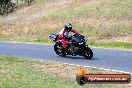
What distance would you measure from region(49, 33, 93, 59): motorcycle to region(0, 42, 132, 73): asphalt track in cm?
26

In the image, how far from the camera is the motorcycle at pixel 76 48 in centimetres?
1982

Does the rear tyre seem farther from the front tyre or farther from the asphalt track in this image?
the front tyre

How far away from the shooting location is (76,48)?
20.3 metres

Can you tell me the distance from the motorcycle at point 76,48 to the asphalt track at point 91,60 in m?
0.26

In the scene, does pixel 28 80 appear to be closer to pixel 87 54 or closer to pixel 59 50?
pixel 87 54

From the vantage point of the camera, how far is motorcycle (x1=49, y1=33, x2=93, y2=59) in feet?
65.0

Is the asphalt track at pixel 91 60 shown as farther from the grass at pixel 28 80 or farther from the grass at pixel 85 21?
the grass at pixel 85 21

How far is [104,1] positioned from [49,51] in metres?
33.1

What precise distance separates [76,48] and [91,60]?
4.60ft

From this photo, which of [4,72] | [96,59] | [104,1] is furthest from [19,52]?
[104,1]

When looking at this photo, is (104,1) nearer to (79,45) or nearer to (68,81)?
(79,45)

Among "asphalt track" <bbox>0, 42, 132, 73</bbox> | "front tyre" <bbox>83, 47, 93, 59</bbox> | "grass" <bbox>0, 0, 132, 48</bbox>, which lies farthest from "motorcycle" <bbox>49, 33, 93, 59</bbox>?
"grass" <bbox>0, 0, 132, 48</bbox>

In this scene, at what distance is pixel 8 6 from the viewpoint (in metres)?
57.3

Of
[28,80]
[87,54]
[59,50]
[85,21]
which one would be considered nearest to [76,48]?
[87,54]
